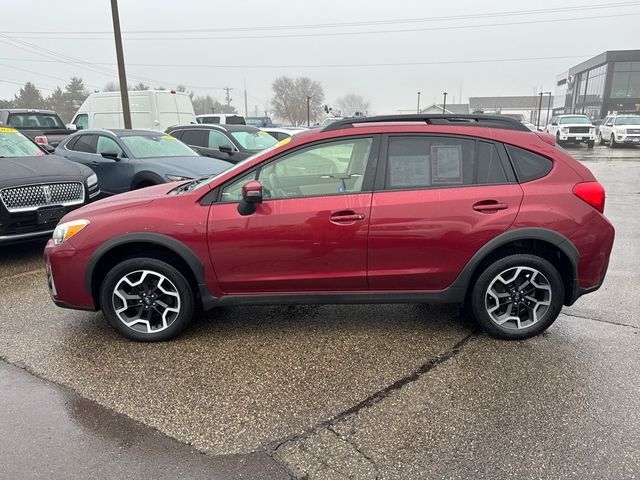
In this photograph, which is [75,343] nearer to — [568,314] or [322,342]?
[322,342]

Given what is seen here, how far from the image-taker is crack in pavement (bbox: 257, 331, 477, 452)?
2.65 metres

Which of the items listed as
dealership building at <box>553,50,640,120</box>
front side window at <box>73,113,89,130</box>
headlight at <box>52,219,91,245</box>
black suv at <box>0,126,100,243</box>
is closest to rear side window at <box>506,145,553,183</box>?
headlight at <box>52,219,91,245</box>

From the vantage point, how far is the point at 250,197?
137 inches

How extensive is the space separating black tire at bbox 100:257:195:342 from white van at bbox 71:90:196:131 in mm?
13826

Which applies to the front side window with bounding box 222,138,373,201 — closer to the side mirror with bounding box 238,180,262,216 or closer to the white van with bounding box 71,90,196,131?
the side mirror with bounding box 238,180,262,216

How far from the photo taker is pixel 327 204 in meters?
3.58

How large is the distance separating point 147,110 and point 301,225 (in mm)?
14870

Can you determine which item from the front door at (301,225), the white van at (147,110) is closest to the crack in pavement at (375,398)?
the front door at (301,225)

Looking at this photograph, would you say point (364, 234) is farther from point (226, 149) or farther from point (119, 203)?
point (226, 149)

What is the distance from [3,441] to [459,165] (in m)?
3.38

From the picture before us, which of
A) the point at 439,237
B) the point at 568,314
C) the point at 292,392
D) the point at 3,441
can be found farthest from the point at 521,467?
the point at 3,441

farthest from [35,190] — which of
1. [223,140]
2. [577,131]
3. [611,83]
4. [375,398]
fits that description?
[611,83]

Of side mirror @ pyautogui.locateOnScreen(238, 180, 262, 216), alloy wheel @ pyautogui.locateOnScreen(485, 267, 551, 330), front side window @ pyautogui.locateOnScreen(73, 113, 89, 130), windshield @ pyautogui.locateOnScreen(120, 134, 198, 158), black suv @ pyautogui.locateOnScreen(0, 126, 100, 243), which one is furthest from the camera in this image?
front side window @ pyautogui.locateOnScreen(73, 113, 89, 130)

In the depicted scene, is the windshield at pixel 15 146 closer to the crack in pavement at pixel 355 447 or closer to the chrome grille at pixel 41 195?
the chrome grille at pixel 41 195
